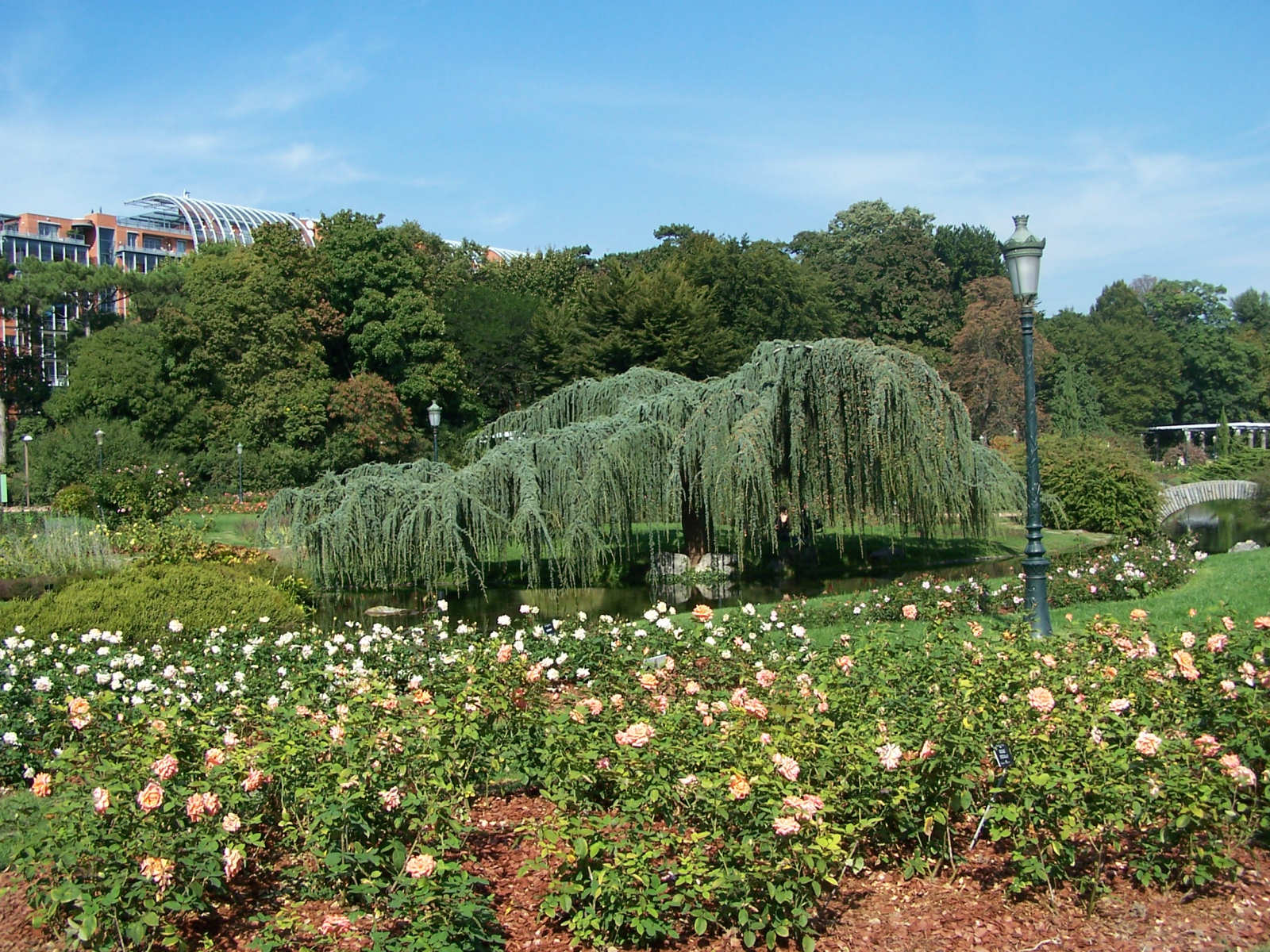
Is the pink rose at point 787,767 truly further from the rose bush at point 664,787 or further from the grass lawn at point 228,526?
the grass lawn at point 228,526

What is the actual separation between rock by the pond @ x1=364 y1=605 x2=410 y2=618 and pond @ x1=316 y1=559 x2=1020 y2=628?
2.7 inches

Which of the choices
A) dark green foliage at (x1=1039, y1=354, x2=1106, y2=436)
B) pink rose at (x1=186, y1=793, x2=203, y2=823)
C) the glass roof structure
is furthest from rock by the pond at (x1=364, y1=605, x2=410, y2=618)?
the glass roof structure

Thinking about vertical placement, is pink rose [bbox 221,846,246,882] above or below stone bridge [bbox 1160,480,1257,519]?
below

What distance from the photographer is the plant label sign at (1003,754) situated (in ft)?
14.3

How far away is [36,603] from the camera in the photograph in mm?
9375

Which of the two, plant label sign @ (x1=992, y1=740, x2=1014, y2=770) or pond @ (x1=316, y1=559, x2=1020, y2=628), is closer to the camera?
plant label sign @ (x1=992, y1=740, x2=1014, y2=770)

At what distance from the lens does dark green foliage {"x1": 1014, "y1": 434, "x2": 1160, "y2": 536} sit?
22.9m

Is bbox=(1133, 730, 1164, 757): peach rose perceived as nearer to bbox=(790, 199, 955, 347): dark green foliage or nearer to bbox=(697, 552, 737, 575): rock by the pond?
bbox=(697, 552, 737, 575): rock by the pond

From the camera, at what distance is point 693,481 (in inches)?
605

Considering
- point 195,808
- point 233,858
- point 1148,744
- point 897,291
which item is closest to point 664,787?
point 233,858

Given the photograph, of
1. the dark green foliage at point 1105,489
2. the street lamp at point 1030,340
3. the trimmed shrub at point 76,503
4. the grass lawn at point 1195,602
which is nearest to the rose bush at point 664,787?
the grass lawn at point 1195,602

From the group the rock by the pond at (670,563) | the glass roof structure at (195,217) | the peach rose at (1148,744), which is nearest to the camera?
the peach rose at (1148,744)

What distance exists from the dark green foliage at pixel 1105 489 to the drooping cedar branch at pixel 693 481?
28.4 feet

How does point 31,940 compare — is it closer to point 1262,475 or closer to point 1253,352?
point 1262,475
